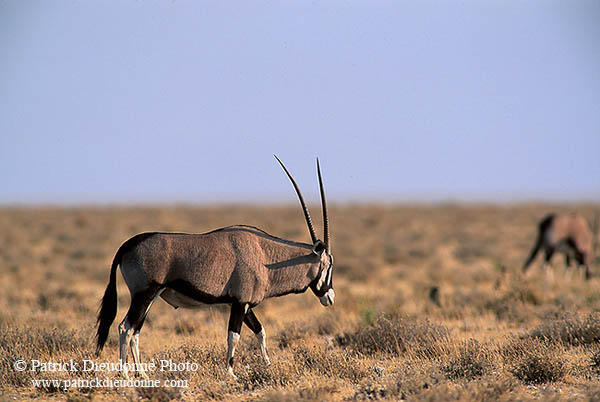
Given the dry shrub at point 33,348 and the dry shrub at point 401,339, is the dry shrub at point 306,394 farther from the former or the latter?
the dry shrub at point 33,348

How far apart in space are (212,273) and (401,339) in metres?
3.17

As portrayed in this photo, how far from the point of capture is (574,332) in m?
8.66

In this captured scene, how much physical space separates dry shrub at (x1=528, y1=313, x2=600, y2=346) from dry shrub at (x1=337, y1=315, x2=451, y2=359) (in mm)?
1491

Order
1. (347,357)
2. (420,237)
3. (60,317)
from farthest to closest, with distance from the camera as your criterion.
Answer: (420,237) < (60,317) < (347,357)

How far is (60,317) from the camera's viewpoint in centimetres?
1139

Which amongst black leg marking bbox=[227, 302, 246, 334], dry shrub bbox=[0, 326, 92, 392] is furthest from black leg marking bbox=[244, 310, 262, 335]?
dry shrub bbox=[0, 326, 92, 392]

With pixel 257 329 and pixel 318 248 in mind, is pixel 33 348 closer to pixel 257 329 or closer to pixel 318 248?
pixel 257 329

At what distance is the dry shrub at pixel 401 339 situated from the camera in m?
8.15

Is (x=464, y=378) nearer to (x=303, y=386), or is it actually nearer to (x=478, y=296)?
(x=303, y=386)

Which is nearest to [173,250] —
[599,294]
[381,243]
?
[599,294]

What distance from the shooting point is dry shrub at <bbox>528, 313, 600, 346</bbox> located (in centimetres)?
851

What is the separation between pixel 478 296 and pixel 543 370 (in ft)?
23.6

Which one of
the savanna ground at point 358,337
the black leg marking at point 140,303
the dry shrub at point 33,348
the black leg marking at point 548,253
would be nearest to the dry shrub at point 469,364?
the savanna ground at point 358,337

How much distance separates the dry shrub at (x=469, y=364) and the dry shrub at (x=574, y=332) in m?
1.43
